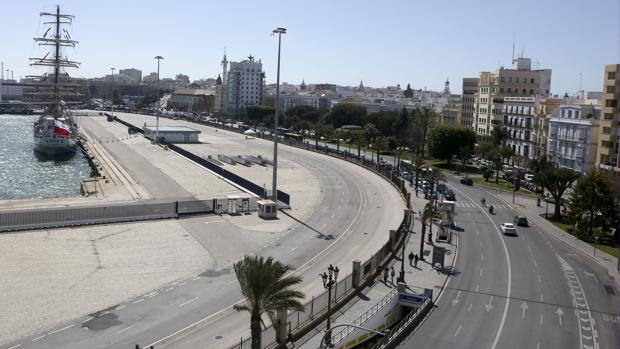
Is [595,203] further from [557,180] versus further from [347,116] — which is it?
[347,116]

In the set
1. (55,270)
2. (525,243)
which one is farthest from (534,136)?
(55,270)

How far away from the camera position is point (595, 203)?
43219mm

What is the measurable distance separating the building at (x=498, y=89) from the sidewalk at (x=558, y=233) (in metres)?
44.3

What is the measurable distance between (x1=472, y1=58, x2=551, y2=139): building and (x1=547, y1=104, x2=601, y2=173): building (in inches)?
1112

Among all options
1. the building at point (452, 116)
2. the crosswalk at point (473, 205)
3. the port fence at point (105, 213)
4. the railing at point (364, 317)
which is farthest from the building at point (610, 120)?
the building at point (452, 116)

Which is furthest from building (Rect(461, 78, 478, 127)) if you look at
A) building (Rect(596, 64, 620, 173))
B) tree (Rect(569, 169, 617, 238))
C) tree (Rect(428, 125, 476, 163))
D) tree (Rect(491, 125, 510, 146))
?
tree (Rect(569, 169, 617, 238))

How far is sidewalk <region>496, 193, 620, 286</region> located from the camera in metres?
36.4

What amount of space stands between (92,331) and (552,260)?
1047 inches

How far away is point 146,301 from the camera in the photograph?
83.3 ft

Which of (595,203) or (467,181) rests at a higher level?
(595,203)

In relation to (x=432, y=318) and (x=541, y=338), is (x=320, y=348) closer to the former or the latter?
(x=432, y=318)

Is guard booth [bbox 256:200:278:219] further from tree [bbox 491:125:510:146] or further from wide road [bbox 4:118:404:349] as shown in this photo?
tree [bbox 491:125:510:146]

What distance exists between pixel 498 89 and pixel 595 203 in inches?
2538

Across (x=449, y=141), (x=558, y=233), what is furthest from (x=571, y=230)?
(x=449, y=141)
